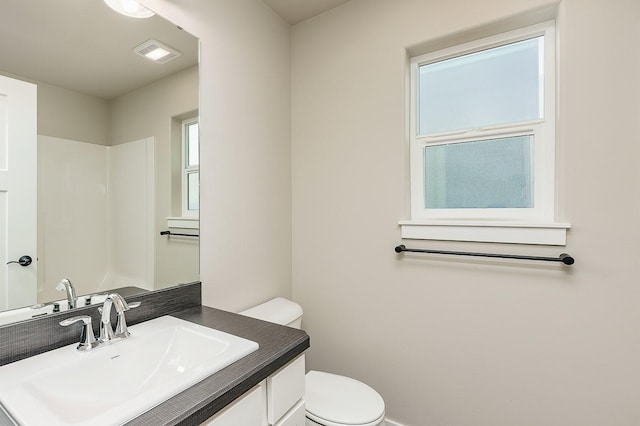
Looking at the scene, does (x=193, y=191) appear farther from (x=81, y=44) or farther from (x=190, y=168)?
(x=81, y=44)

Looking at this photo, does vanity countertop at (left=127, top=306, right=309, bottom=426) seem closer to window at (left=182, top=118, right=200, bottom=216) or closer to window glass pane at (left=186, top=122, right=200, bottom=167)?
window at (left=182, top=118, right=200, bottom=216)

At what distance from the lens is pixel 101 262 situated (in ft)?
3.75

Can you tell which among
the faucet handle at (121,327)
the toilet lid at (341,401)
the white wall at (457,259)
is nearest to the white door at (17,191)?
the faucet handle at (121,327)

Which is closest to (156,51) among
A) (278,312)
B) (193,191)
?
(193,191)

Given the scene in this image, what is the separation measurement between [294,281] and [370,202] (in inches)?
29.8

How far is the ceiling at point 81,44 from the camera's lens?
957 millimetres

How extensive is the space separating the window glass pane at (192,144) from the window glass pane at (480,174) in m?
1.19

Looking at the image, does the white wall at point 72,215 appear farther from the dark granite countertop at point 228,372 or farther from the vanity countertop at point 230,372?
the vanity countertop at point 230,372

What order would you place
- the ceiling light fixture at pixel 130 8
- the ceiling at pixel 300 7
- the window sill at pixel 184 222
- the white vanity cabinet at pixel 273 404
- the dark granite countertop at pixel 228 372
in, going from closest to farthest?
1. the dark granite countertop at pixel 228 372
2. the white vanity cabinet at pixel 273 404
3. the ceiling light fixture at pixel 130 8
4. the window sill at pixel 184 222
5. the ceiling at pixel 300 7

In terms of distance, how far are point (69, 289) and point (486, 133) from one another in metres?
1.87

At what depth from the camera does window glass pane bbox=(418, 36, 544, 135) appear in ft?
4.83

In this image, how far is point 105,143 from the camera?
1.16 meters

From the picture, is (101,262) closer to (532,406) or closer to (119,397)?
(119,397)

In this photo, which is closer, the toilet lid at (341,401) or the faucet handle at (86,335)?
the faucet handle at (86,335)
